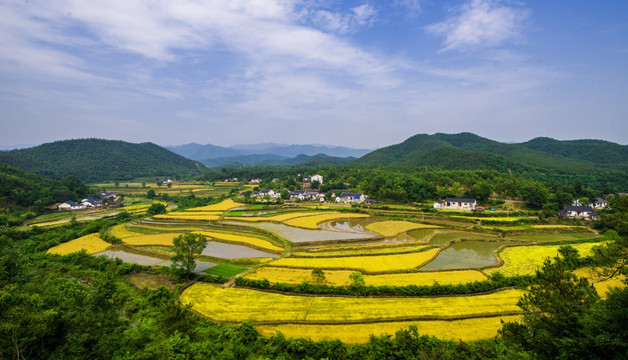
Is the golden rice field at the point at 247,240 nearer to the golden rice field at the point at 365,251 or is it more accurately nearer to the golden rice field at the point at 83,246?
the golden rice field at the point at 365,251

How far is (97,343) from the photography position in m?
9.21

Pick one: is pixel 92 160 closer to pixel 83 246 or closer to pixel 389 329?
pixel 83 246

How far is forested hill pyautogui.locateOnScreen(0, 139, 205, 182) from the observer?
10312 cm

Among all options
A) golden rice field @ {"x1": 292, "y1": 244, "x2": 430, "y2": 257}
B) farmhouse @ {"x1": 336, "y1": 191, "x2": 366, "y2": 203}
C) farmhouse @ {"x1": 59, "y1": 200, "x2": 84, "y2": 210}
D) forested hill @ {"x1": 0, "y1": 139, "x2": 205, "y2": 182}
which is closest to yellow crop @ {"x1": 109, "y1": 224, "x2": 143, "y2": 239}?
farmhouse @ {"x1": 59, "y1": 200, "x2": 84, "y2": 210}

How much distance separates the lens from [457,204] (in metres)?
49.5

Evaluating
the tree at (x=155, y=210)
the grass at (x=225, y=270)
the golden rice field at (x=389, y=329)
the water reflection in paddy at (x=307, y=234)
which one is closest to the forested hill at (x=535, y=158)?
the water reflection in paddy at (x=307, y=234)

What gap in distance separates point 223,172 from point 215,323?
108 metres

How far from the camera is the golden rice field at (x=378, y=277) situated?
66.3 feet

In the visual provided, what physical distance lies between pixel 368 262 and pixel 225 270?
1355 cm

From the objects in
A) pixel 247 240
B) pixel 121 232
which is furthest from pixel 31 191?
pixel 247 240

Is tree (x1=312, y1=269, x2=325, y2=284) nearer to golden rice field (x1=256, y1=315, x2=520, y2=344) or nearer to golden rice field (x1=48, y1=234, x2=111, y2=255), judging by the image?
golden rice field (x1=256, y1=315, x2=520, y2=344)

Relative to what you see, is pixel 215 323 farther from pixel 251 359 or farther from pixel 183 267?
pixel 183 267

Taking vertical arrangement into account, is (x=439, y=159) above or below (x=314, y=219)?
above

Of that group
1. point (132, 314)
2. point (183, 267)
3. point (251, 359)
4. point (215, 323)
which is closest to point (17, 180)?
point (183, 267)
